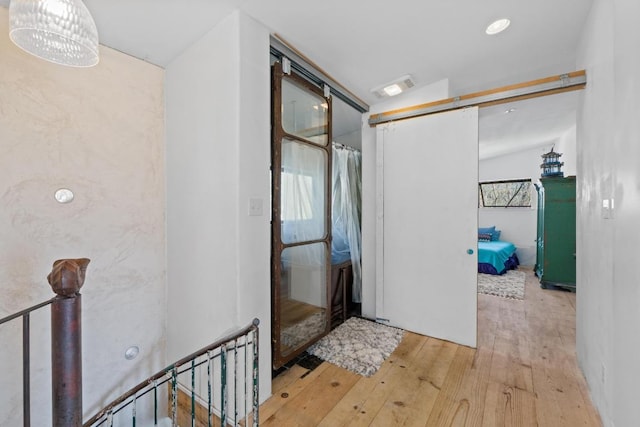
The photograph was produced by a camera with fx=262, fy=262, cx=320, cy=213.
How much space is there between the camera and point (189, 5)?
5.13ft

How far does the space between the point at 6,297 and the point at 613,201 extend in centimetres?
340

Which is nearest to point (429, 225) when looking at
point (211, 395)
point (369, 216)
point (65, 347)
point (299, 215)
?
point (369, 216)

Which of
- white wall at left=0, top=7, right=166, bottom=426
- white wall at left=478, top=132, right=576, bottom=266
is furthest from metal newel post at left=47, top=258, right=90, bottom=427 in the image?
white wall at left=478, top=132, right=576, bottom=266

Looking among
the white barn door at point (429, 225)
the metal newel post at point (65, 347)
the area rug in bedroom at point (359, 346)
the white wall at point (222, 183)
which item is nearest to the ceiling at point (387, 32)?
the white wall at point (222, 183)

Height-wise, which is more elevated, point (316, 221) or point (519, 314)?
point (316, 221)

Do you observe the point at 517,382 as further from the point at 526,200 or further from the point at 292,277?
the point at 526,200

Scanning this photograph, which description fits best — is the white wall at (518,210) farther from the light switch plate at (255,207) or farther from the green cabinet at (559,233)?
the light switch plate at (255,207)

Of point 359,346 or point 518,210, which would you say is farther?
point 518,210

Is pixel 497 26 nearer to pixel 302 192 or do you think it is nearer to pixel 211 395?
pixel 302 192

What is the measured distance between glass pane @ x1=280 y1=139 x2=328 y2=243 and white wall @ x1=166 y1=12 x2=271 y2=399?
0.38 m

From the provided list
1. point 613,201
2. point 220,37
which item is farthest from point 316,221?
point 613,201

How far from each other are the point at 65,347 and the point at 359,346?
2.13 metres

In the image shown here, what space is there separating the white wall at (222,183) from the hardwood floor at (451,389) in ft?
1.12

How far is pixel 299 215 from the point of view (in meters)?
2.31
